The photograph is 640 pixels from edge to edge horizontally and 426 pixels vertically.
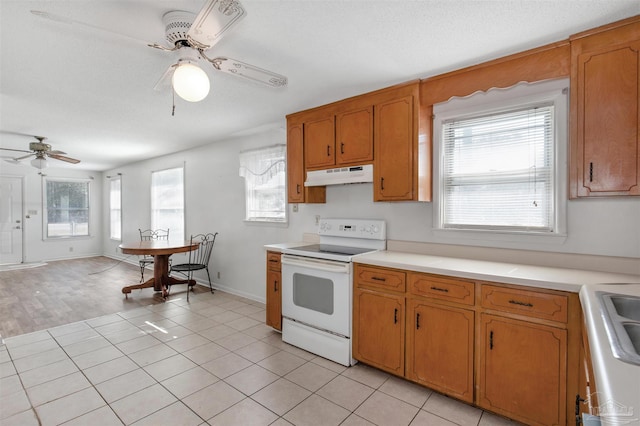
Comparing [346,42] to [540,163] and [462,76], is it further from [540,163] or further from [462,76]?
[540,163]

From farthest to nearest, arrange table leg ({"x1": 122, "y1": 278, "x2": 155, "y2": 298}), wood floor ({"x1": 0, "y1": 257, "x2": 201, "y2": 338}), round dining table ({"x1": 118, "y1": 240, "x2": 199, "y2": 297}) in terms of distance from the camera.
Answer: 1. table leg ({"x1": 122, "y1": 278, "x2": 155, "y2": 298})
2. round dining table ({"x1": 118, "y1": 240, "x2": 199, "y2": 297})
3. wood floor ({"x1": 0, "y1": 257, "x2": 201, "y2": 338})

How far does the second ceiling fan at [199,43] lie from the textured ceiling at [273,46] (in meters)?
0.09

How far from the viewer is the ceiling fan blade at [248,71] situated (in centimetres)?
179

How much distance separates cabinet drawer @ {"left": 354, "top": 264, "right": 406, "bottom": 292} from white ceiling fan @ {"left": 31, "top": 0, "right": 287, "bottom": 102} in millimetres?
1538

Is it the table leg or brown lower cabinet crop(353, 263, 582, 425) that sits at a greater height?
brown lower cabinet crop(353, 263, 582, 425)

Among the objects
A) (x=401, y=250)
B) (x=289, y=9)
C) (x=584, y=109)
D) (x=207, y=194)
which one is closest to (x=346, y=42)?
(x=289, y=9)

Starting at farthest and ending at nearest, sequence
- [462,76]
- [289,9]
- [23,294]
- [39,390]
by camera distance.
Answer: [23,294]
[462,76]
[39,390]
[289,9]

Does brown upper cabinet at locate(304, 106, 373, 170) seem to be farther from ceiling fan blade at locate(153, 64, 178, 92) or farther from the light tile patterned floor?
the light tile patterned floor

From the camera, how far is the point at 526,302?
179 cm

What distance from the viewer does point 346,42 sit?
198cm

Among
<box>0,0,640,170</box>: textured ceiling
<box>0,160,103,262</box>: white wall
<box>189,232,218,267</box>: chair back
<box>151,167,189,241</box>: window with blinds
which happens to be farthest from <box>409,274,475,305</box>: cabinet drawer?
<box>0,160,103,262</box>: white wall

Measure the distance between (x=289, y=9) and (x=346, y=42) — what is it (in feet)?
1.56

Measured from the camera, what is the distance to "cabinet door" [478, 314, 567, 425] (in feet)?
5.58

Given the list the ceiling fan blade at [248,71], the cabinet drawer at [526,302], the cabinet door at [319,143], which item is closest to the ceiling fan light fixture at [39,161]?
the cabinet door at [319,143]
